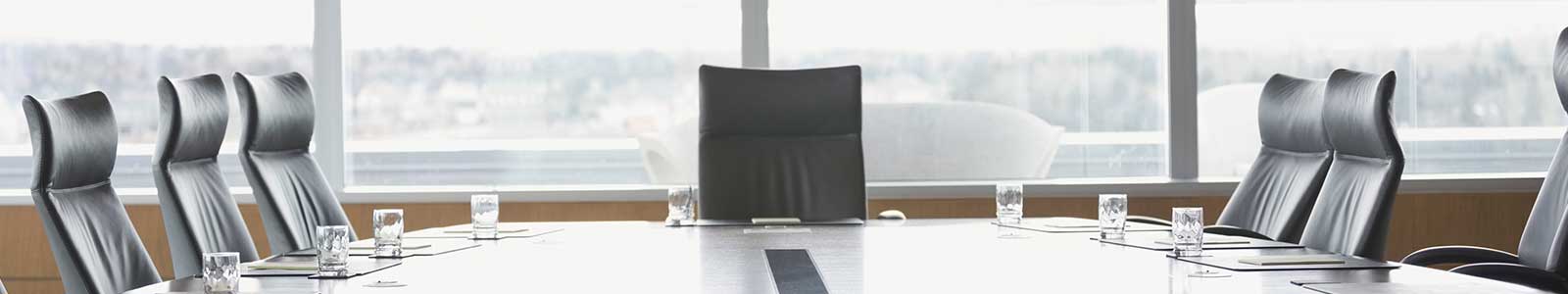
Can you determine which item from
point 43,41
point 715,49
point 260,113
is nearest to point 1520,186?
point 715,49

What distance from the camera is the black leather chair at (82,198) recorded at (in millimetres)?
2668

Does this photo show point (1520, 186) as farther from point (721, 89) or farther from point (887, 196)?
point (721, 89)

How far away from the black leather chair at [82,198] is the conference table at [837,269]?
374mm

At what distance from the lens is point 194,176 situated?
3.60 m

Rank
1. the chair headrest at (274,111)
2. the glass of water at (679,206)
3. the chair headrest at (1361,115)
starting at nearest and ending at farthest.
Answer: the chair headrest at (1361,115) → the chair headrest at (274,111) → the glass of water at (679,206)

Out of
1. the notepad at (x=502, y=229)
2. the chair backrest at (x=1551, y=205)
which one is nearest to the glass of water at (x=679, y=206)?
the notepad at (x=502, y=229)

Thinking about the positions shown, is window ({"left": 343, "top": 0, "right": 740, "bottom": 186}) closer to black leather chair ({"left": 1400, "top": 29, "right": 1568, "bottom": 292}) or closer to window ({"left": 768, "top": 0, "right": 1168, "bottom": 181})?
window ({"left": 768, "top": 0, "right": 1168, "bottom": 181})

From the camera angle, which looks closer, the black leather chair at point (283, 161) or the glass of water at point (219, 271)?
the glass of water at point (219, 271)

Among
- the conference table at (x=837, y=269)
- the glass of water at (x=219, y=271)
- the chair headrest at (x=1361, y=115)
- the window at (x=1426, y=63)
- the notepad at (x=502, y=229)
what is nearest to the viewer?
the glass of water at (x=219, y=271)

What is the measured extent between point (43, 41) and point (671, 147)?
2535 mm

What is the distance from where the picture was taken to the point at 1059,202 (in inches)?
228

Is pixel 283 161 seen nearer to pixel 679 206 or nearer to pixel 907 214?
pixel 679 206

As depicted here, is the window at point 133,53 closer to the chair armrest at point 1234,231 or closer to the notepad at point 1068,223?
the notepad at point 1068,223

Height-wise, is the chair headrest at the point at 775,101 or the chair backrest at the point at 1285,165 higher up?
the chair headrest at the point at 775,101
